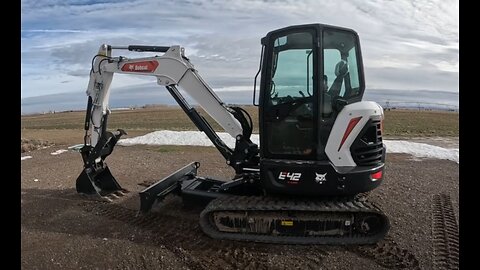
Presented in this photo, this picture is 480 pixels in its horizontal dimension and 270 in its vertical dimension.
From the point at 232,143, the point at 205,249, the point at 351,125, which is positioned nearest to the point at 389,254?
the point at 351,125

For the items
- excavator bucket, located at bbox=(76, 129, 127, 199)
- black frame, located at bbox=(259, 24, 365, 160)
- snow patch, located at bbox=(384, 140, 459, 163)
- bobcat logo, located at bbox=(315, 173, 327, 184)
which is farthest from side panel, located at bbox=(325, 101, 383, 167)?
snow patch, located at bbox=(384, 140, 459, 163)

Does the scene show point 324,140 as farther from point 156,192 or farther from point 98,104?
point 98,104

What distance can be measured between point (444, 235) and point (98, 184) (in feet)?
20.9

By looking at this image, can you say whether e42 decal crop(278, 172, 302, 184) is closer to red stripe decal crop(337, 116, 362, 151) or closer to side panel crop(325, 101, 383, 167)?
side panel crop(325, 101, 383, 167)

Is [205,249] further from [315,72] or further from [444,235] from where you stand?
[444,235]

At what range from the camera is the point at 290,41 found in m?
5.88

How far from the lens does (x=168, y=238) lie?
5902mm

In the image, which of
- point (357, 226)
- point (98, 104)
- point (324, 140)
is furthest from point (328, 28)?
point (98, 104)

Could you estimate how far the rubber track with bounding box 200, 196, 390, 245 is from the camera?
566 centimetres

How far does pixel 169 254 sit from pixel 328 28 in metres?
3.84

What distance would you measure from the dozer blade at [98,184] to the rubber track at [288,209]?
10.3ft

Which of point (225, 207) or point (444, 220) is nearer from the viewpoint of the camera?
point (225, 207)

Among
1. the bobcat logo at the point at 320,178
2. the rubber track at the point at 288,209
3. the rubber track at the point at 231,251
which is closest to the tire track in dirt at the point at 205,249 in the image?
the rubber track at the point at 231,251

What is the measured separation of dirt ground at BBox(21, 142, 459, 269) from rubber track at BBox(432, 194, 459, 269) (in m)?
0.10
